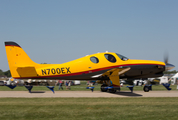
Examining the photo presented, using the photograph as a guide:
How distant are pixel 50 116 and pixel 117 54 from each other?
11264mm

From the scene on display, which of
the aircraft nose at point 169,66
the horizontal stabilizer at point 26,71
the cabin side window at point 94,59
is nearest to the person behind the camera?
the horizontal stabilizer at point 26,71

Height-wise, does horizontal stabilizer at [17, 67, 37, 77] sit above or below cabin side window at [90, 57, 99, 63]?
below

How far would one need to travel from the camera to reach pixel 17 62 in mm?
16734

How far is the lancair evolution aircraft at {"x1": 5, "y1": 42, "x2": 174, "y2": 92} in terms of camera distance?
16656mm

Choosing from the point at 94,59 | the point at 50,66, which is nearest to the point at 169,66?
the point at 94,59

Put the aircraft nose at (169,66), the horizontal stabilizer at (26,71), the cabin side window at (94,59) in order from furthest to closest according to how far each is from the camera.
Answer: the aircraft nose at (169,66), the cabin side window at (94,59), the horizontal stabilizer at (26,71)

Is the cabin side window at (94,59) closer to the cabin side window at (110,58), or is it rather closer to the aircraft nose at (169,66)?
the cabin side window at (110,58)

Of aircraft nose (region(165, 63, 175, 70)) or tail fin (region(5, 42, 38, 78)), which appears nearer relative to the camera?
tail fin (region(5, 42, 38, 78))

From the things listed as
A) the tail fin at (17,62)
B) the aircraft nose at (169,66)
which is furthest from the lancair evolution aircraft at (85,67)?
the aircraft nose at (169,66)

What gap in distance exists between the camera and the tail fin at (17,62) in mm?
16609

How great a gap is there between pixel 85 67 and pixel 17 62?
591 cm

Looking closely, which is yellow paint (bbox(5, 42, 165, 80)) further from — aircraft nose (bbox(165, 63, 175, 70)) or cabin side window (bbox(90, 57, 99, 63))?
aircraft nose (bbox(165, 63, 175, 70))

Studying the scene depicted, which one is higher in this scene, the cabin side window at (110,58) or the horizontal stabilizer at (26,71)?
the cabin side window at (110,58)

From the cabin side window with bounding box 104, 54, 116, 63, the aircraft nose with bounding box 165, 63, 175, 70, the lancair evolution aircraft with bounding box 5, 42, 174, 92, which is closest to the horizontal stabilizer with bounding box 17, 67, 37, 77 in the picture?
the lancair evolution aircraft with bounding box 5, 42, 174, 92
